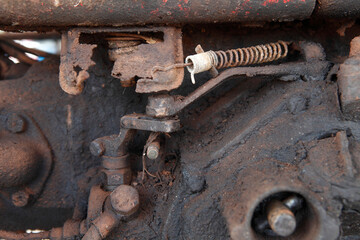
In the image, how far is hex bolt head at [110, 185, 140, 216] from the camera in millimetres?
1375

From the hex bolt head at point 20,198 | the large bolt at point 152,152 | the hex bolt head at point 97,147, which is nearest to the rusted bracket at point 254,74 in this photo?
the large bolt at point 152,152

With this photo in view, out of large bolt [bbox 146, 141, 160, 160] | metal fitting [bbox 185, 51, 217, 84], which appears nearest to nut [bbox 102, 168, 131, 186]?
large bolt [bbox 146, 141, 160, 160]

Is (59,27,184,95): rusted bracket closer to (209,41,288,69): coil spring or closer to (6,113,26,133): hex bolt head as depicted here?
(209,41,288,69): coil spring

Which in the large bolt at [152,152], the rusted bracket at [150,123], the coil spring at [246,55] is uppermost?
the coil spring at [246,55]

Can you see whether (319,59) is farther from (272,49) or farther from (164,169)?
(164,169)

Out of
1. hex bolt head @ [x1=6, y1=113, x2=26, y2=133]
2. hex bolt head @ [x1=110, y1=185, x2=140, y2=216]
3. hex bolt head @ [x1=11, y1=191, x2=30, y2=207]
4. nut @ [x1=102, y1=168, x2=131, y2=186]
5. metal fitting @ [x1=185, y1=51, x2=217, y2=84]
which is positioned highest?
metal fitting @ [x1=185, y1=51, x2=217, y2=84]

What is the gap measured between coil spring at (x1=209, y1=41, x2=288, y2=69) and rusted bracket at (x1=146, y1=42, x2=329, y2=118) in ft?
0.17

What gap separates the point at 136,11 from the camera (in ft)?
4.14

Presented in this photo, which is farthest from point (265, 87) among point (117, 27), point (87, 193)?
point (87, 193)

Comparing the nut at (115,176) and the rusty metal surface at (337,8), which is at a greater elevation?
the rusty metal surface at (337,8)

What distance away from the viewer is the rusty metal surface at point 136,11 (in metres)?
1.22

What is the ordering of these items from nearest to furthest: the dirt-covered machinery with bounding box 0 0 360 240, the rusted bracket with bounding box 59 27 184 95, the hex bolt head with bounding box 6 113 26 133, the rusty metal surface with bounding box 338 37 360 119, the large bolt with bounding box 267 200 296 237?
1. the large bolt with bounding box 267 200 296 237
2. the dirt-covered machinery with bounding box 0 0 360 240
3. the rusty metal surface with bounding box 338 37 360 119
4. the rusted bracket with bounding box 59 27 184 95
5. the hex bolt head with bounding box 6 113 26 133

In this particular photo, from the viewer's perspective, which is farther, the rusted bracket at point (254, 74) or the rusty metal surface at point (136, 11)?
the rusted bracket at point (254, 74)

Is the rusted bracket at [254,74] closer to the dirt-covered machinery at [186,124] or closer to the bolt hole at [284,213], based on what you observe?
the dirt-covered machinery at [186,124]
